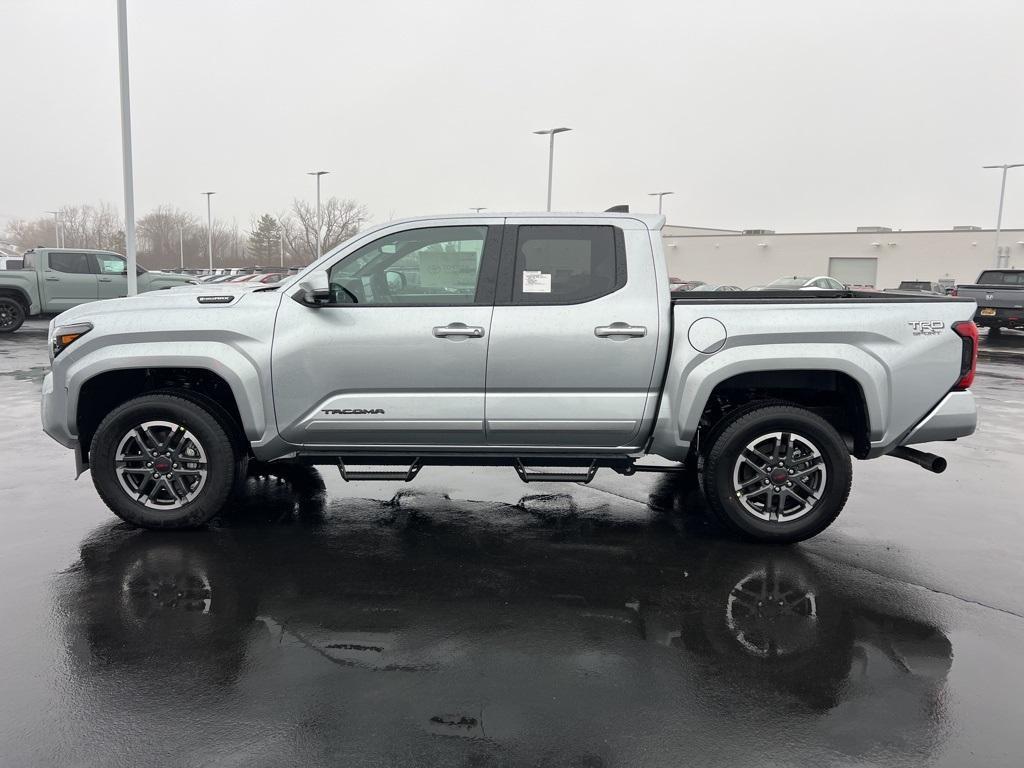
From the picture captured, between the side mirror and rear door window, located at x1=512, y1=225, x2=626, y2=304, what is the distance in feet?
3.77

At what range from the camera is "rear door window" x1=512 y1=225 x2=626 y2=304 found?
194 inches

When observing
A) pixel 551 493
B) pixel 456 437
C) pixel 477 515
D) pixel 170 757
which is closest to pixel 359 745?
pixel 170 757

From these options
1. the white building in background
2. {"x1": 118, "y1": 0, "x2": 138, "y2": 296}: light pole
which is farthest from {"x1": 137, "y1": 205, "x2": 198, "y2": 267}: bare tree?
{"x1": 118, "y1": 0, "x2": 138, "y2": 296}: light pole

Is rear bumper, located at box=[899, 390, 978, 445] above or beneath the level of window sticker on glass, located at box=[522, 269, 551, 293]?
beneath

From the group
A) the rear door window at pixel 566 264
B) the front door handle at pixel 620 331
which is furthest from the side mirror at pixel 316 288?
the front door handle at pixel 620 331

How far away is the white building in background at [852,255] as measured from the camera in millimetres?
51625

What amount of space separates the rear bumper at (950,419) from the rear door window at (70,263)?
1947 centimetres

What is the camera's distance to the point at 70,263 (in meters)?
19.0

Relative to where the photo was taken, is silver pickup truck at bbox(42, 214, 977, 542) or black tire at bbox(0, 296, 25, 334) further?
black tire at bbox(0, 296, 25, 334)

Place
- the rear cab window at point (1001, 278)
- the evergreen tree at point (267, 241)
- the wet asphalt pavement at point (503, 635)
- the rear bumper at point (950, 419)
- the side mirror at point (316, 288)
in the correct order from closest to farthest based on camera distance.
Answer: the wet asphalt pavement at point (503, 635) < the side mirror at point (316, 288) < the rear bumper at point (950, 419) < the rear cab window at point (1001, 278) < the evergreen tree at point (267, 241)

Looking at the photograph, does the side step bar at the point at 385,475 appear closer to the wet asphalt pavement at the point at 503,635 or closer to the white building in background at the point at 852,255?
the wet asphalt pavement at the point at 503,635

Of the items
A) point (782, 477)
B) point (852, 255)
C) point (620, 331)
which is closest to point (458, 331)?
point (620, 331)

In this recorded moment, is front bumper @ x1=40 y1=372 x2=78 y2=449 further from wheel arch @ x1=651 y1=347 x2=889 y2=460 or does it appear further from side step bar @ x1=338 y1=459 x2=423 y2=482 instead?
wheel arch @ x1=651 y1=347 x2=889 y2=460

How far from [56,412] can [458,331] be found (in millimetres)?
2589
